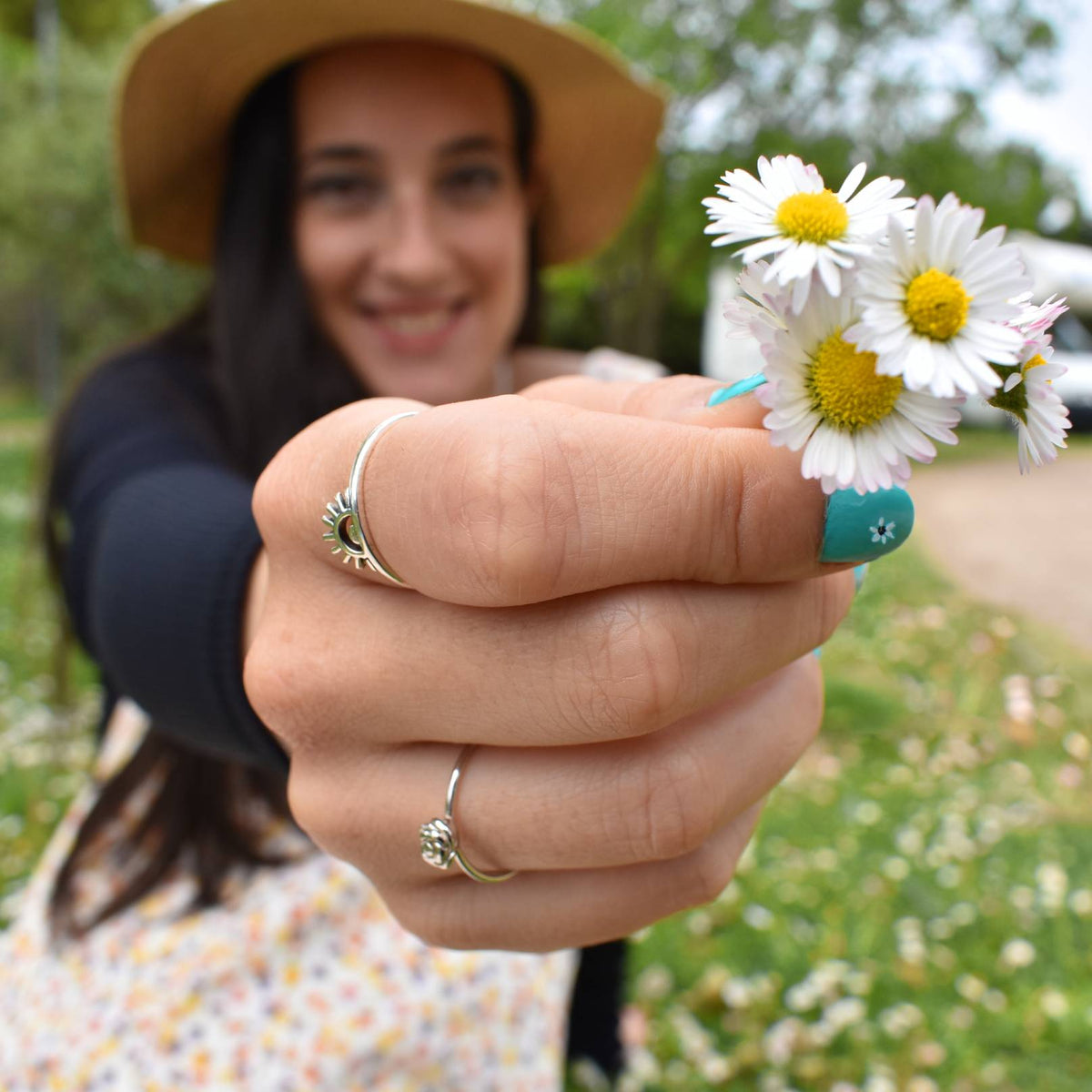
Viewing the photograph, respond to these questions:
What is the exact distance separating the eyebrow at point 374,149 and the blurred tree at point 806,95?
8221mm

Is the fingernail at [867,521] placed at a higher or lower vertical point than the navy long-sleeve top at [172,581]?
higher

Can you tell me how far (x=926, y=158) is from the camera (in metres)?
10.4

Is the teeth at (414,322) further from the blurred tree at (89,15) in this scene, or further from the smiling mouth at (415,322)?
the blurred tree at (89,15)

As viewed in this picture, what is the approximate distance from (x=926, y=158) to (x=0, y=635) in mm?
10049

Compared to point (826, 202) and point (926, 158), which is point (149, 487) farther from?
point (926, 158)

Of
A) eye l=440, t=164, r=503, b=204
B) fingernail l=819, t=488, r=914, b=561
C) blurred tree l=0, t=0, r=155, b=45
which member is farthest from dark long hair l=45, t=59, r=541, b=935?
blurred tree l=0, t=0, r=155, b=45

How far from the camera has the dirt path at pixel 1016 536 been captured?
398 centimetres

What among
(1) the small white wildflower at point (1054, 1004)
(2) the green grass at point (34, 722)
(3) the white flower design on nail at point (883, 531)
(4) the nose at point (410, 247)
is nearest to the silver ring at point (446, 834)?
(3) the white flower design on nail at point (883, 531)

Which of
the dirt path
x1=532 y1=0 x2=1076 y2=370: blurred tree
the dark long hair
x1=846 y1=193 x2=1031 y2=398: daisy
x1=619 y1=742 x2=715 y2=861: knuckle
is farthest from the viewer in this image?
x1=532 y1=0 x2=1076 y2=370: blurred tree

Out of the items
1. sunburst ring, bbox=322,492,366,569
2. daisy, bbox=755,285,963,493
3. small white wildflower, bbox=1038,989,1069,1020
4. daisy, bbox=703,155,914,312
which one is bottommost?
small white wildflower, bbox=1038,989,1069,1020

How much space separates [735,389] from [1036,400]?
0.58ft

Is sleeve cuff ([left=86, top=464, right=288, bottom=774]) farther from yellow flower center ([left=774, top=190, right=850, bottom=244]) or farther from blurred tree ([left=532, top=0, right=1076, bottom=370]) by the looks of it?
blurred tree ([left=532, top=0, right=1076, bottom=370])

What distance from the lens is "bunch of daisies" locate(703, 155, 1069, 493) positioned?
454 millimetres

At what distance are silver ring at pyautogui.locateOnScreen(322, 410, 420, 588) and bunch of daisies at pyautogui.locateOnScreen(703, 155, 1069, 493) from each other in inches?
9.9
